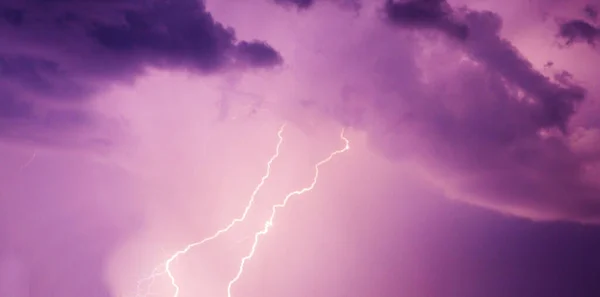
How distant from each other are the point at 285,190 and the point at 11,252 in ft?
39.3

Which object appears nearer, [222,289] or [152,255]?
[222,289]

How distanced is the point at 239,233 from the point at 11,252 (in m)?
10.4

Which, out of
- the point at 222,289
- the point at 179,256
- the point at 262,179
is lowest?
the point at 222,289

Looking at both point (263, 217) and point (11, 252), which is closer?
point (263, 217)

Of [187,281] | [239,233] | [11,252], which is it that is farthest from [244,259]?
[11,252]

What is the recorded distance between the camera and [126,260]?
66.9ft

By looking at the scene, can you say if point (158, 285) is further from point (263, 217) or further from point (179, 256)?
point (263, 217)

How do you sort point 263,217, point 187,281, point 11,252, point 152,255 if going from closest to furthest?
point 263,217 → point 187,281 → point 152,255 → point 11,252

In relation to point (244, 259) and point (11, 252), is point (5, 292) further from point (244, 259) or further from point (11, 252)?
point (244, 259)

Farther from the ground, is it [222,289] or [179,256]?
[179,256]

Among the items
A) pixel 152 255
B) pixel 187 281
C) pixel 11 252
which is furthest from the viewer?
pixel 11 252

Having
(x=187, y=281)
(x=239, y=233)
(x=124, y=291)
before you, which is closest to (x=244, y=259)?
(x=239, y=233)

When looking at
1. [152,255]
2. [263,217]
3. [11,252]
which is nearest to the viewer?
[263,217]

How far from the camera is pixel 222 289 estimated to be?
714 inches
